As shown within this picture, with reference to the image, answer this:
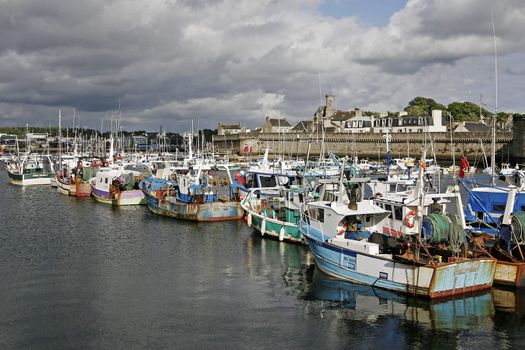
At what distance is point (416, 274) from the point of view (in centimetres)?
2222

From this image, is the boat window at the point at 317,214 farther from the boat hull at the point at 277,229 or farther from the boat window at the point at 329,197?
the boat hull at the point at 277,229

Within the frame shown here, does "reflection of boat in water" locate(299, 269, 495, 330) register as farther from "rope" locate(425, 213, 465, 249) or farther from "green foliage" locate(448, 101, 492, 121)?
"green foliage" locate(448, 101, 492, 121)

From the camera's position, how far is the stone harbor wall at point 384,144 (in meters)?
110

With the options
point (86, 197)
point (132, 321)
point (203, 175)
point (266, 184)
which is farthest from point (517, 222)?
point (86, 197)

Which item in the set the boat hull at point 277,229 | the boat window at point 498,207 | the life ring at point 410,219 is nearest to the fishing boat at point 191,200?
the boat hull at point 277,229

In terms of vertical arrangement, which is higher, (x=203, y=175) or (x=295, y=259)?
(x=203, y=175)

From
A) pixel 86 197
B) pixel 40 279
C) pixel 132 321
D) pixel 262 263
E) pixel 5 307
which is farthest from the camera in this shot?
pixel 86 197

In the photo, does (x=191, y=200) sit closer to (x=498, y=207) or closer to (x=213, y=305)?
(x=498, y=207)

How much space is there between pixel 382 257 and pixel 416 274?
1.47 m

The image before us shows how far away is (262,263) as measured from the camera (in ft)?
98.6

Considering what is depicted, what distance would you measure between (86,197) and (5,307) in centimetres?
4090

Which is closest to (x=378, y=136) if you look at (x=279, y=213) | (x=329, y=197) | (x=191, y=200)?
(x=191, y=200)

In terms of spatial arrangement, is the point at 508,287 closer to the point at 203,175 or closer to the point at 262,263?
the point at 262,263

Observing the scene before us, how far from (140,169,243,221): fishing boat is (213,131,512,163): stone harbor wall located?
4794 centimetres
